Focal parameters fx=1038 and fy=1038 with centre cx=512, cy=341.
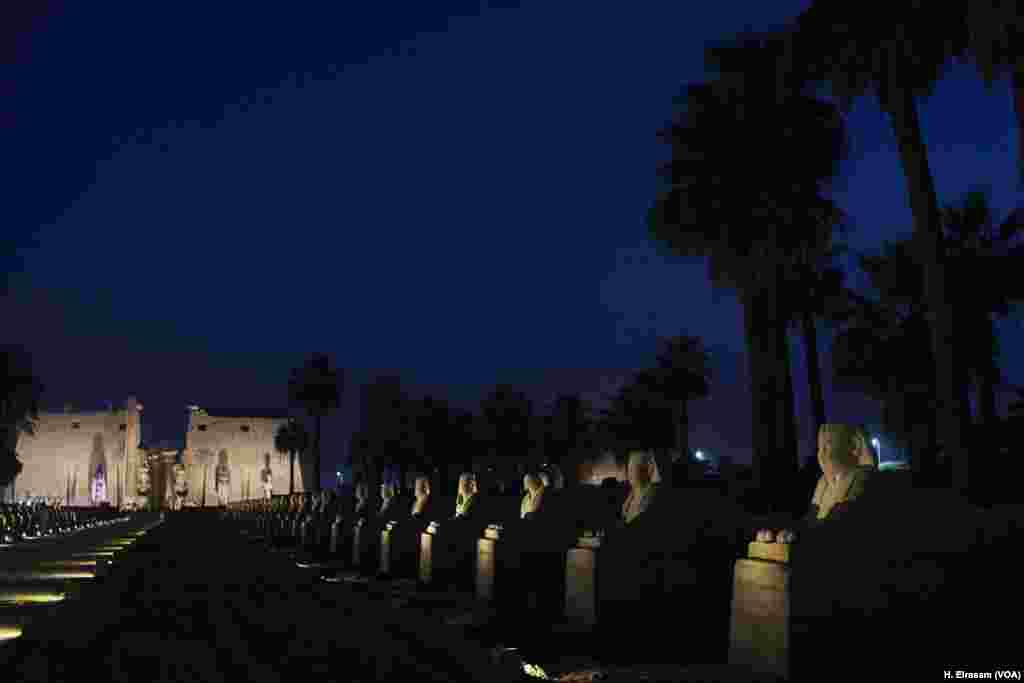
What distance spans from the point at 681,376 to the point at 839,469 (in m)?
52.8

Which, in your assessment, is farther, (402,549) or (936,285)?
(402,549)

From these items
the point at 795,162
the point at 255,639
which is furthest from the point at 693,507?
the point at 795,162

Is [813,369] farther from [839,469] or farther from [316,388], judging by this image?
[316,388]

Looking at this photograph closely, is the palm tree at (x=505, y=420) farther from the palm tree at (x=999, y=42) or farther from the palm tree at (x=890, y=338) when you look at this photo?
the palm tree at (x=999, y=42)

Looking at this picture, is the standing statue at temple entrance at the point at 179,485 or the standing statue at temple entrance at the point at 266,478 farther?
the standing statue at temple entrance at the point at 266,478

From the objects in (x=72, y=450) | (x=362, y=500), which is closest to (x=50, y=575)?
(x=362, y=500)

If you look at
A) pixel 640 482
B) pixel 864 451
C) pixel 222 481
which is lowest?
pixel 222 481

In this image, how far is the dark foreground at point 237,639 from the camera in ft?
27.9

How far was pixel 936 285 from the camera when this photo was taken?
17.0 metres

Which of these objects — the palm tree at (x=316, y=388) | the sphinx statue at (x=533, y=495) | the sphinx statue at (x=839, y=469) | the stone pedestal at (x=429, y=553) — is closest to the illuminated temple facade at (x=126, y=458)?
the palm tree at (x=316, y=388)

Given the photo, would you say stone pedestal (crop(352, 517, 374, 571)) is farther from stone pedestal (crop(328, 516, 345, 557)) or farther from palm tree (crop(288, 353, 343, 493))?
palm tree (crop(288, 353, 343, 493))

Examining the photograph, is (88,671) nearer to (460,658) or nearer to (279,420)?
(460,658)

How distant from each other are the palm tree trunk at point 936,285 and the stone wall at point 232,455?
139 meters

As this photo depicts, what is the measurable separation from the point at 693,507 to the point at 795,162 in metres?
14.0
